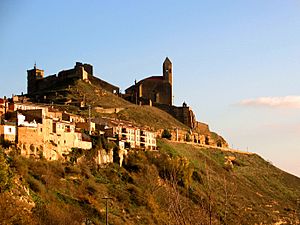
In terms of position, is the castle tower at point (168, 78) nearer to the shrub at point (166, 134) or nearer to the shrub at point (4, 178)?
the shrub at point (166, 134)

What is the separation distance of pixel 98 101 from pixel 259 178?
26.1 metres

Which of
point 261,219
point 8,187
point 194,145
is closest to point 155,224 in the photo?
point 8,187

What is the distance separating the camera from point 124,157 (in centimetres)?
4838

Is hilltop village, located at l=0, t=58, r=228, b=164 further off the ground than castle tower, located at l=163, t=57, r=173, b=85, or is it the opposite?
castle tower, located at l=163, t=57, r=173, b=85

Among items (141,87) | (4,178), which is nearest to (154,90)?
(141,87)

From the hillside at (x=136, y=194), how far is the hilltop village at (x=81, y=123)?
1.59m

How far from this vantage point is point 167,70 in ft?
338

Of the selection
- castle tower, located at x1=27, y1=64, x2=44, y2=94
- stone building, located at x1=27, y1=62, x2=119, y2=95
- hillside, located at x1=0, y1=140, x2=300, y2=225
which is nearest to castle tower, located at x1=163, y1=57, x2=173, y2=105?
stone building, located at x1=27, y1=62, x2=119, y2=95

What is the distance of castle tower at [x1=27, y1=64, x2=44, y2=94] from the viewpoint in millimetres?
87875

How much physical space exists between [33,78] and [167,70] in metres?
27.5

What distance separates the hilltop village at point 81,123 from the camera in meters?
37.9

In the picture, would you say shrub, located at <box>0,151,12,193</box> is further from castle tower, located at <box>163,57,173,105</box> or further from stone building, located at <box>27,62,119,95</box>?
castle tower, located at <box>163,57,173,105</box>

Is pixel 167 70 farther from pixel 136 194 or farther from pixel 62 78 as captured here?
A: pixel 136 194

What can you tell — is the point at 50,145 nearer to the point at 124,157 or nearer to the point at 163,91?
the point at 124,157
